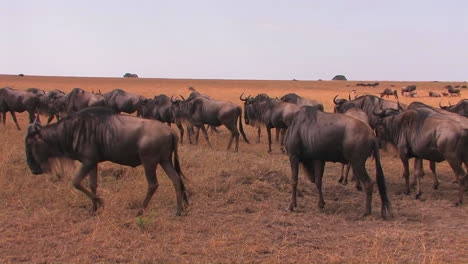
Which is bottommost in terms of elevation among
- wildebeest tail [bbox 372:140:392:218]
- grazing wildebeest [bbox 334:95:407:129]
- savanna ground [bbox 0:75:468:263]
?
savanna ground [bbox 0:75:468:263]

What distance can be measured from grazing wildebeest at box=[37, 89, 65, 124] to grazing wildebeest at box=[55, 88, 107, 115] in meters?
0.79

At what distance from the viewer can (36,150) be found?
6.45 meters

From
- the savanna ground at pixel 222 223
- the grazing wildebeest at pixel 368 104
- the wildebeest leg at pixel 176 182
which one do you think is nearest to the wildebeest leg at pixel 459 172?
the savanna ground at pixel 222 223

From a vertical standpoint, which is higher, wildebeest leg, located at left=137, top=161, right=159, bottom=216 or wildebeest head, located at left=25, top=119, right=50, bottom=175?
wildebeest head, located at left=25, top=119, right=50, bottom=175

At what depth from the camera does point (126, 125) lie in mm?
6293

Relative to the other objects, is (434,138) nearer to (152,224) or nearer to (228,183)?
(228,183)

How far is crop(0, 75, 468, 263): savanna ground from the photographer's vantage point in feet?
16.0

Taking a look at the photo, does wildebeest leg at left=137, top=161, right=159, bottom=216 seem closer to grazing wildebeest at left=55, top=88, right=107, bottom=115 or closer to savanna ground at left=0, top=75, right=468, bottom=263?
savanna ground at left=0, top=75, right=468, bottom=263

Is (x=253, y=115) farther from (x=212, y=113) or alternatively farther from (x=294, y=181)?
(x=294, y=181)

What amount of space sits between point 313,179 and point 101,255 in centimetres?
376

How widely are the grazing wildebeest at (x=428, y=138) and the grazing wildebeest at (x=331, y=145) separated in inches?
57.1

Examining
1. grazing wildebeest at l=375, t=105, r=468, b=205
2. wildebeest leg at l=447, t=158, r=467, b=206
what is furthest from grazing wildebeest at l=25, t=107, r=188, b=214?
wildebeest leg at l=447, t=158, r=467, b=206

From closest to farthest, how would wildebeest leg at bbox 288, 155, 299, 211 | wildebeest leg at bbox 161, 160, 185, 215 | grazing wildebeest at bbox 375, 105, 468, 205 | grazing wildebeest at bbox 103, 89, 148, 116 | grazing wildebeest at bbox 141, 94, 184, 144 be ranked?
wildebeest leg at bbox 161, 160, 185, 215
wildebeest leg at bbox 288, 155, 299, 211
grazing wildebeest at bbox 375, 105, 468, 205
grazing wildebeest at bbox 141, 94, 184, 144
grazing wildebeest at bbox 103, 89, 148, 116

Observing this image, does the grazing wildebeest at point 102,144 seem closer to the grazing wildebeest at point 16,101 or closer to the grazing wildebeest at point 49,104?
the grazing wildebeest at point 49,104
